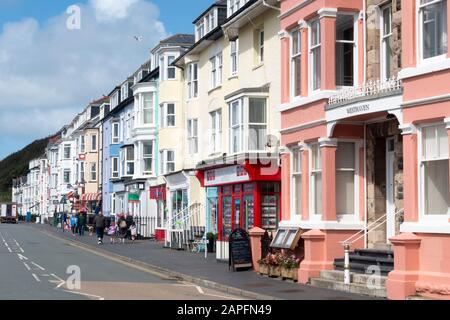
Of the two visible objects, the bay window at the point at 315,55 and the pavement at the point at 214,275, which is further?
the bay window at the point at 315,55

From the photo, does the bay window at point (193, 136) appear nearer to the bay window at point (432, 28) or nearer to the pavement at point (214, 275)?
the pavement at point (214, 275)

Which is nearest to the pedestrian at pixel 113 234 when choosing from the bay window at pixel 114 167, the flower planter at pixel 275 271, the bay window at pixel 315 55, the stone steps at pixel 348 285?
the bay window at pixel 114 167

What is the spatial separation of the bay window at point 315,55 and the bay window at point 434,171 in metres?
5.21

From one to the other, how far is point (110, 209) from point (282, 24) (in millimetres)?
41991

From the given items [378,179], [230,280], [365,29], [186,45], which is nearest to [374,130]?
[378,179]

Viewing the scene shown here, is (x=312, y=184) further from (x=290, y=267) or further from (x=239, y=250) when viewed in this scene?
(x=239, y=250)

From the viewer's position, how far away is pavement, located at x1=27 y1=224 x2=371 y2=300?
17469 mm

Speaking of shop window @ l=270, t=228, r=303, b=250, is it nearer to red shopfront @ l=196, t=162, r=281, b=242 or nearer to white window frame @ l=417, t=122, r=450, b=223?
red shopfront @ l=196, t=162, r=281, b=242

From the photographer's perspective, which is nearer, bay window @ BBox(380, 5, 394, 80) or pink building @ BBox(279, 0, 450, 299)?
pink building @ BBox(279, 0, 450, 299)

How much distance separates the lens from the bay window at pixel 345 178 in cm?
2047

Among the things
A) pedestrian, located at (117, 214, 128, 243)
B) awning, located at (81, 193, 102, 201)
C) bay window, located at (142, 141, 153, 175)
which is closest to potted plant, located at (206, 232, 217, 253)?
pedestrian, located at (117, 214, 128, 243)

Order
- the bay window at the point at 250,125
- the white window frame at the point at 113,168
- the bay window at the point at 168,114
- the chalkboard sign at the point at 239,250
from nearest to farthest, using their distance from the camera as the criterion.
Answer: the chalkboard sign at the point at 239,250, the bay window at the point at 250,125, the bay window at the point at 168,114, the white window frame at the point at 113,168

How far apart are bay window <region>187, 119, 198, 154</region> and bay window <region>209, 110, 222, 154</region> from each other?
329 centimetres

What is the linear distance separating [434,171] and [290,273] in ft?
19.6
